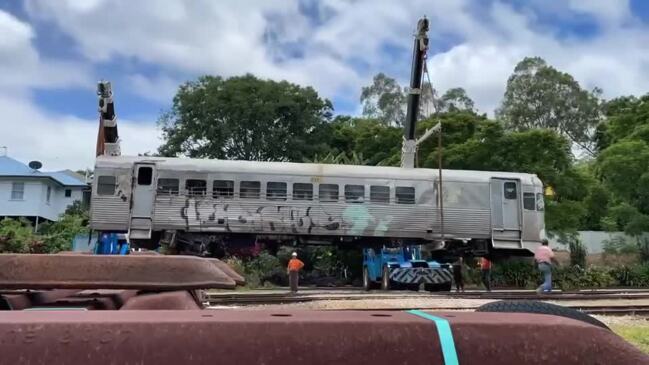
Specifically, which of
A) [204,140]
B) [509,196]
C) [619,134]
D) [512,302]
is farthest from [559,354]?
[204,140]

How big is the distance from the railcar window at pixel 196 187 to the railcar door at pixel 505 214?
29.1ft

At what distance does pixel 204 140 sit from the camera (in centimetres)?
4781

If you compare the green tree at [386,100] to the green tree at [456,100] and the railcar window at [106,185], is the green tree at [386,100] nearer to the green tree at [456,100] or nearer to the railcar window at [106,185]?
the green tree at [456,100]

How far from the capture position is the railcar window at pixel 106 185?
62.8 ft

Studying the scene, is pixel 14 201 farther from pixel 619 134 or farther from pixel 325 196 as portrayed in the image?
pixel 619 134

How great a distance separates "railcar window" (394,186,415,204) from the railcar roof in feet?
1.15

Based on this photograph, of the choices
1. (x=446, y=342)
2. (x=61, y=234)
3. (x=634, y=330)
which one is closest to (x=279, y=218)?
(x=634, y=330)

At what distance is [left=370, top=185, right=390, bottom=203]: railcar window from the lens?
65.1 ft

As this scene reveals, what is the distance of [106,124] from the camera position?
22188 millimetres

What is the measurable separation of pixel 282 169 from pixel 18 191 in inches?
1172

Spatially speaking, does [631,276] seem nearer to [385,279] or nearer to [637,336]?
[385,279]

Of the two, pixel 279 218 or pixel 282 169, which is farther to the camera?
pixel 282 169

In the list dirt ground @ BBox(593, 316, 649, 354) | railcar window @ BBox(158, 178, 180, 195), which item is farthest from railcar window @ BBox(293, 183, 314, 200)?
dirt ground @ BBox(593, 316, 649, 354)

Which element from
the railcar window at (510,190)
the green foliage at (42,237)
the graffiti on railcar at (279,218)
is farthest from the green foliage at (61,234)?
the railcar window at (510,190)
